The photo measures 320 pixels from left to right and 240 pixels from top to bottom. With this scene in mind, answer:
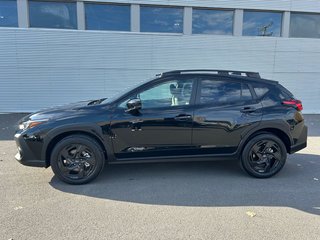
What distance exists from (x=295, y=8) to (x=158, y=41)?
642 centimetres

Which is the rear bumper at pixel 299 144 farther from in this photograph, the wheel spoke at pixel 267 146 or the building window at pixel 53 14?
the building window at pixel 53 14

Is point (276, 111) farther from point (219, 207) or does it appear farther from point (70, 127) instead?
point (70, 127)

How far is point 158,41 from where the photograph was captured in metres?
11.6

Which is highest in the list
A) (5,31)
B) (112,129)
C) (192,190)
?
(5,31)

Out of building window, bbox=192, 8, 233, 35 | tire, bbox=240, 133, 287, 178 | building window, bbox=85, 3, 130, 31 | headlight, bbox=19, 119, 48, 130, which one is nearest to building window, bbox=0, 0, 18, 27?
building window, bbox=85, 3, 130, 31

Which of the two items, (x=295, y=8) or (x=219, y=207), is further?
(x=295, y=8)

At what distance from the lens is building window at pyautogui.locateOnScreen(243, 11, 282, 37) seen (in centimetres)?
1233

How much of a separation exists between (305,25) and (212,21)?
4452 millimetres

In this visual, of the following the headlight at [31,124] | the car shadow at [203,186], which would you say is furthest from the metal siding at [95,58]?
the headlight at [31,124]

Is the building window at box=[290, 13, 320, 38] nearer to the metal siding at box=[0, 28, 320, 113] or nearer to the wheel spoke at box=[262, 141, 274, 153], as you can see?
the metal siding at box=[0, 28, 320, 113]

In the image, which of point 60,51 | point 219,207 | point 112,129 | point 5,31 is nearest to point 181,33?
point 60,51

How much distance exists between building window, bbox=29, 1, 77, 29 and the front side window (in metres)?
8.45

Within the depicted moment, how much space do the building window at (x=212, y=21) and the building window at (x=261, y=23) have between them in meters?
0.73

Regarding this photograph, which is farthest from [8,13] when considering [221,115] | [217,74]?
[221,115]
